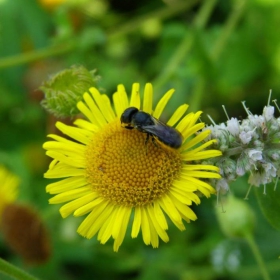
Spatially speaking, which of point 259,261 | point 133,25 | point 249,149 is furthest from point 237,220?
point 133,25

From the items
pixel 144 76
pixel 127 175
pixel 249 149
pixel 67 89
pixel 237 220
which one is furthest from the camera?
pixel 144 76

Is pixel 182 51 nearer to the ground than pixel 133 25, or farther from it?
nearer to the ground

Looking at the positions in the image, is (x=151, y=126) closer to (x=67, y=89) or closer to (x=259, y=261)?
(x=67, y=89)

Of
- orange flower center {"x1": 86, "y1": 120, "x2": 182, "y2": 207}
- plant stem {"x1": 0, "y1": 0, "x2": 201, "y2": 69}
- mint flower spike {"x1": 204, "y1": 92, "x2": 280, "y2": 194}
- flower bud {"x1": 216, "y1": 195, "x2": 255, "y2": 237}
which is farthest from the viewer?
plant stem {"x1": 0, "y1": 0, "x2": 201, "y2": 69}

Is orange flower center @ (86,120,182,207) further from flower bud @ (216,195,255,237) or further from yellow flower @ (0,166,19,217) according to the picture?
yellow flower @ (0,166,19,217)

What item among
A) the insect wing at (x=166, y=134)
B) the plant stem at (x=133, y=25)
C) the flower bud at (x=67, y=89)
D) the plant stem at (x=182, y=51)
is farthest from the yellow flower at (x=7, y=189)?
the insect wing at (x=166, y=134)

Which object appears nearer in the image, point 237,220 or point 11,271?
point 11,271

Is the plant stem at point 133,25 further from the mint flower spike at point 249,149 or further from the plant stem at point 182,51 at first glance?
the mint flower spike at point 249,149

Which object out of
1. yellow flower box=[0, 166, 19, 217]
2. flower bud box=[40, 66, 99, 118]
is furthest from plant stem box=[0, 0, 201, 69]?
flower bud box=[40, 66, 99, 118]
